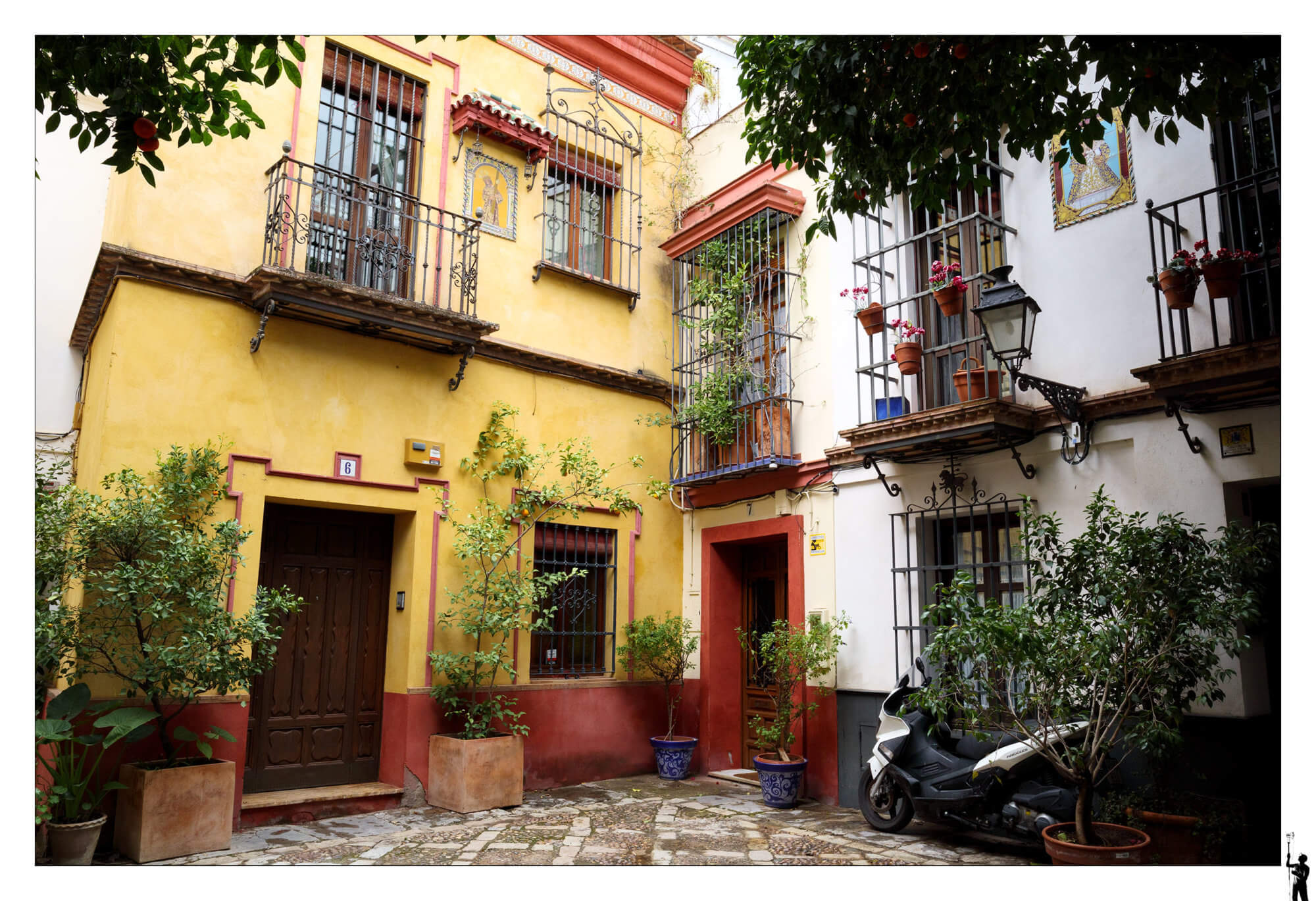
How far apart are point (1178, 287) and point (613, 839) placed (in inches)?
175

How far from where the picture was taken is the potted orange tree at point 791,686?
667 cm

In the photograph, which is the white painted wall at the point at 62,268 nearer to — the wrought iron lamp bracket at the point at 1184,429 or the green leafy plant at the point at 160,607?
the green leafy plant at the point at 160,607

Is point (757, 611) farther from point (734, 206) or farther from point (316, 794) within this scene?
point (316, 794)

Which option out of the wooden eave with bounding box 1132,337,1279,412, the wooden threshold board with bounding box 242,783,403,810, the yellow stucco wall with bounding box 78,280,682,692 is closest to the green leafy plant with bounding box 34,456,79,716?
the yellow stucco wall with bounding box 78,280,682,692

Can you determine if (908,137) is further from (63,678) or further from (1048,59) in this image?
(63,678)

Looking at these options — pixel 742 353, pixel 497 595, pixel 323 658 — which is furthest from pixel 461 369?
pixel 742 353

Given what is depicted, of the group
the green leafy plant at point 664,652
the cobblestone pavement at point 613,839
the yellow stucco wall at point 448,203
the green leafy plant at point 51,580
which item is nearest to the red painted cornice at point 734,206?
the yellow stucco wall at point 448,203

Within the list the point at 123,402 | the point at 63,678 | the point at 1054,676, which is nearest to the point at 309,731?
the point at 63,678

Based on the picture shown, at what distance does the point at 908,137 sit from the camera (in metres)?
4.75

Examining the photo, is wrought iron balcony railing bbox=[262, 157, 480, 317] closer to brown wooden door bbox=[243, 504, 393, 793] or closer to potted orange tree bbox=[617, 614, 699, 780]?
brown wooden door bbox=[243, 504, 393, 793]

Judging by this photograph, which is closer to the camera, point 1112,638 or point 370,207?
point 1112,638

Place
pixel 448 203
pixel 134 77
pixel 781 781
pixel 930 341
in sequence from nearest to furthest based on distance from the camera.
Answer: pixel 134 77 → pixel 781 781 → pixel 930 341 → pixel 448 203

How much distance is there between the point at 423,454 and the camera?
6.99 m

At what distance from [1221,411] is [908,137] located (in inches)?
86.0
